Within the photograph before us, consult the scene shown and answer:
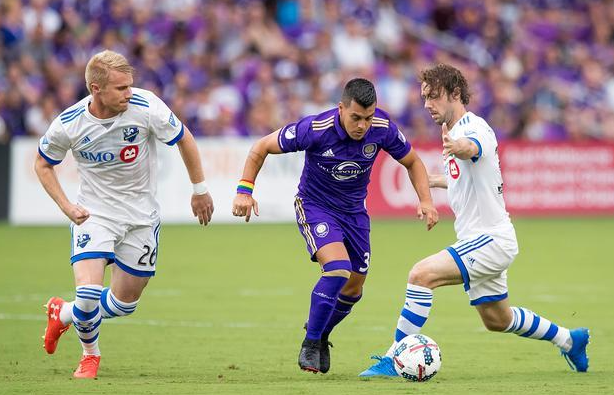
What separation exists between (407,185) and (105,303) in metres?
14.9

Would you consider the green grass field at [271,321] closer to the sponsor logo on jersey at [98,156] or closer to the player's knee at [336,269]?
the player's knee at [336,269]

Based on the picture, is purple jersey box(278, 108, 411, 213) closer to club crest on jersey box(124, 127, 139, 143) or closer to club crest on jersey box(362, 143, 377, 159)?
club crest on jersey box(362, 143, 377, 159)

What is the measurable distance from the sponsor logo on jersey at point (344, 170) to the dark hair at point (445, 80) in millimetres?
822

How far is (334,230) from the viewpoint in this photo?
30.7ft

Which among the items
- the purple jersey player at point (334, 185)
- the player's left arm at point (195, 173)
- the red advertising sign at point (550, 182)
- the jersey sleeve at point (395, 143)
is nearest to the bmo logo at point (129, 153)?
the player's left arm at point (195, 173)

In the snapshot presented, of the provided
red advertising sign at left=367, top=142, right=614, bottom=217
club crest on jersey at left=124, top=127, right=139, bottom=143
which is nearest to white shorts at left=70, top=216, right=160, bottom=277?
club crest on jersey at left=124, top=127, right=139, bottom=143

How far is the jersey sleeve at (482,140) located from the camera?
8.93 m

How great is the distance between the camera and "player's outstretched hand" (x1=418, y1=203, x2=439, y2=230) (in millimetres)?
9273

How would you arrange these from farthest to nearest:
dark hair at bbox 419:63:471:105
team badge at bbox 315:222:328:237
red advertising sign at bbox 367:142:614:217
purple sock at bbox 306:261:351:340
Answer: red advertising sign at bbox 367:142:614:217 < team badge at bbox 315:222:328:237 < dark hair at bbox 419:63:471:105 < purple sock at bbox 306:261:351:340

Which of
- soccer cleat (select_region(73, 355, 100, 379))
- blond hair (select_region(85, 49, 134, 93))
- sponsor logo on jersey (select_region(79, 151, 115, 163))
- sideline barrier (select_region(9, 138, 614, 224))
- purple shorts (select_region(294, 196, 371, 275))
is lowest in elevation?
sideline barrier (select_region(9, 138, 614, 224))

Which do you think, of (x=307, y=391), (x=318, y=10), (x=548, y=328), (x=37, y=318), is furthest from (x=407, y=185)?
(x=307, y=391)

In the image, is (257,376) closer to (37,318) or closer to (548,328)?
(548,328)

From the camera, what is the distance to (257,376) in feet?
30.2

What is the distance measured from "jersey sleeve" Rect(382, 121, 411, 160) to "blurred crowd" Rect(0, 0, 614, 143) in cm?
1420
